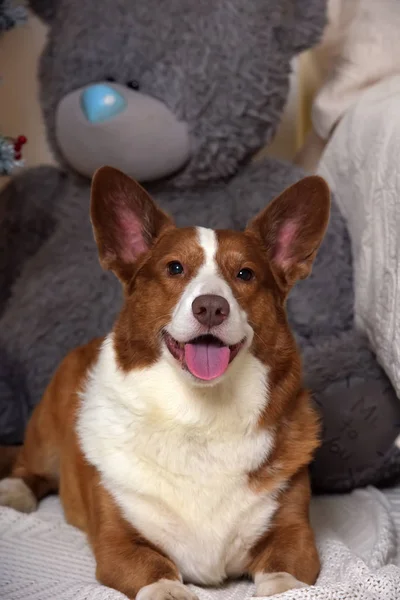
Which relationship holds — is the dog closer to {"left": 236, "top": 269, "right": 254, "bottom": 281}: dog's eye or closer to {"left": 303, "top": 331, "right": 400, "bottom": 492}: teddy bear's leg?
{"left": 236, "top": 269, "right": 254, "bottom": 281}: dog's eye

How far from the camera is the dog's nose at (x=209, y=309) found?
4.12 ft

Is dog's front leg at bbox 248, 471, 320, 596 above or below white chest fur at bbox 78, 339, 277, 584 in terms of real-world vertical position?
below

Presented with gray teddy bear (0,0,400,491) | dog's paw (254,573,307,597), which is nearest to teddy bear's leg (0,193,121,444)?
gray teddy bear (0,0,400,491)

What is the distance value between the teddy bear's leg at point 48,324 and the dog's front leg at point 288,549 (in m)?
0.83

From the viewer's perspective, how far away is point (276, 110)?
212cm

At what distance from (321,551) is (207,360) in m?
0.44

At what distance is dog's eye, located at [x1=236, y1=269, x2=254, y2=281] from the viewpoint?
1.43 m

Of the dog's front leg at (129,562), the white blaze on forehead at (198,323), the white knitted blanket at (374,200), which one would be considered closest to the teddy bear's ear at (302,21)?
the white knitted blanket at (374,200)

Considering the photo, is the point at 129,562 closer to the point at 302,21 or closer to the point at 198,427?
the point at 198,427

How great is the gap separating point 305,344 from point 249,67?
73 centimetres

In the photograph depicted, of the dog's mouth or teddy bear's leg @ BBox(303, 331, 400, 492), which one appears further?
teddy bear's leg @ BBox(303, 331, 400, 492)

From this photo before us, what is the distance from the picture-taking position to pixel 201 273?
1.39 m

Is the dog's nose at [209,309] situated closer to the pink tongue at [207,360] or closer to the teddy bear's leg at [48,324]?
Answer: the pink tongue at [207,360]

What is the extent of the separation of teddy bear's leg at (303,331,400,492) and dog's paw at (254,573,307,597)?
519mm
